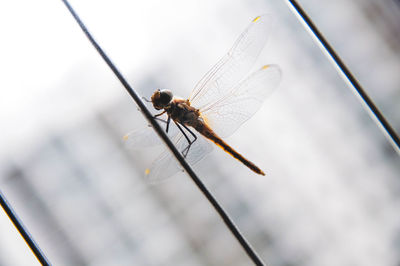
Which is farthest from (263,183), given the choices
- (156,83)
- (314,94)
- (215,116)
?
(215,116)

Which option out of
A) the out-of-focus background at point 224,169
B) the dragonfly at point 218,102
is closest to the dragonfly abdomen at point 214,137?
the dragonfly at point 218,102

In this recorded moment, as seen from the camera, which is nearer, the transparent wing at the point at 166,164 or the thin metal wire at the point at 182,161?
the thin metal wire at the point at 182,161

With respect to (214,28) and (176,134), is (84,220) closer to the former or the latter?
(214,28)

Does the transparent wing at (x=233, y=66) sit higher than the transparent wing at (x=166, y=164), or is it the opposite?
the transparent wing at (x=233, y=66)

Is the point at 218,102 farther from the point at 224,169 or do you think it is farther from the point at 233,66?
the point at 224,169

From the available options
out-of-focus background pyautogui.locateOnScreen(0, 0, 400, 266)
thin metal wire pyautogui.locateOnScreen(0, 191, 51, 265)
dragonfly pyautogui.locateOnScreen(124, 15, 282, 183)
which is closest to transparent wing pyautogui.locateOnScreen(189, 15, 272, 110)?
dragonfly pyautogui.locateOnScreen(124, 15, 282, 183)

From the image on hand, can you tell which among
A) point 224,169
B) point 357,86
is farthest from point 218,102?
point 224,169

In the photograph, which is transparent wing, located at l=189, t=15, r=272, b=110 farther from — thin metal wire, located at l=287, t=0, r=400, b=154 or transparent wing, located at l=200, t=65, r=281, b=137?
thin metal wire, located at l=287, t=0, r=400, b=154

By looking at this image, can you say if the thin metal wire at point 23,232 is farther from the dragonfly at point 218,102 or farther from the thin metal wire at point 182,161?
the dragonfly at point 218,102
